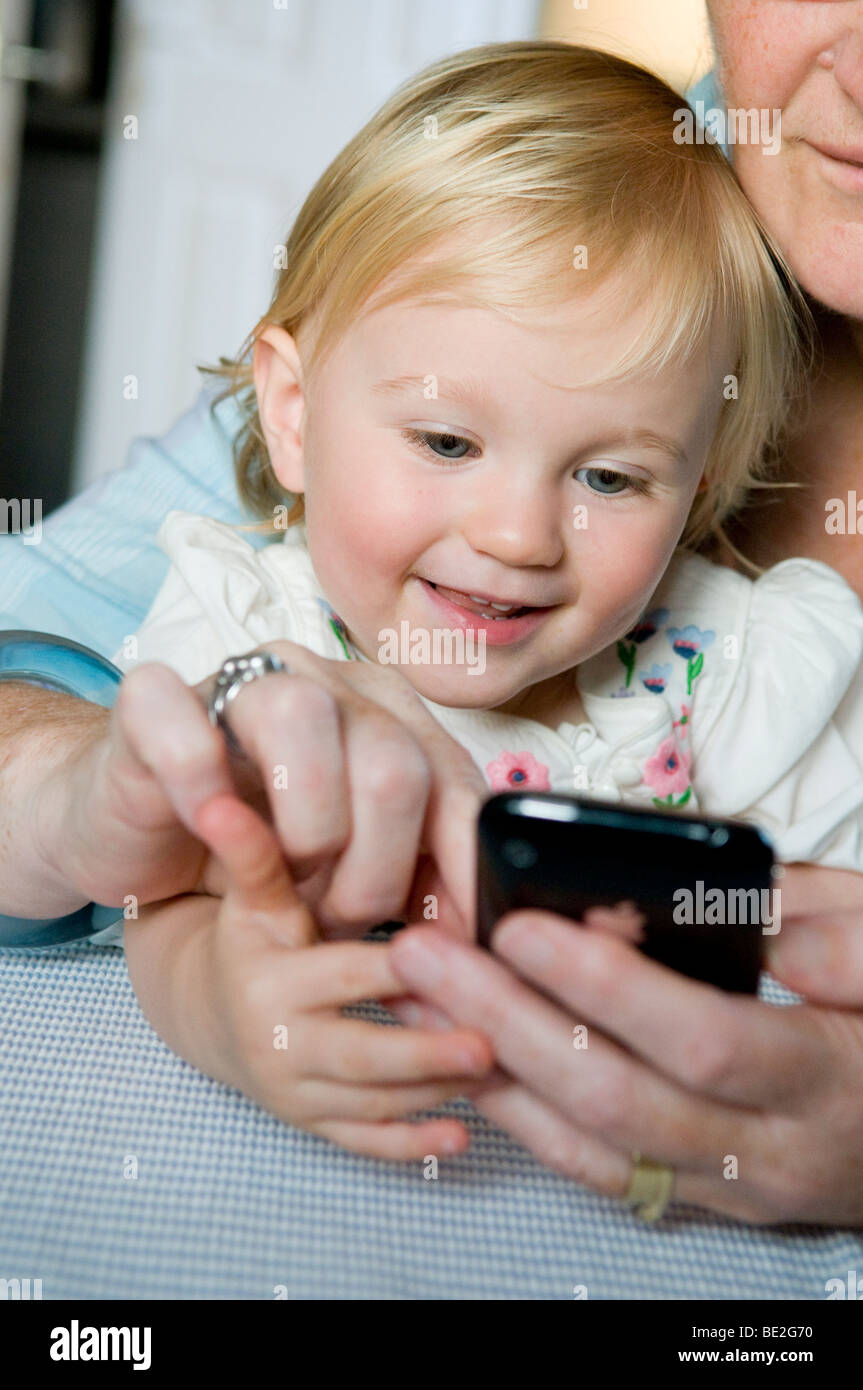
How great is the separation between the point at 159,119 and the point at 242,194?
9.6 inches

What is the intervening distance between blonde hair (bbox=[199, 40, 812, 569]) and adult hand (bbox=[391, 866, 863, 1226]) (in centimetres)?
46

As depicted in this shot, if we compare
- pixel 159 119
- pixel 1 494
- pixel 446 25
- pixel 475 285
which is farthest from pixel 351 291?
pixel 1 494

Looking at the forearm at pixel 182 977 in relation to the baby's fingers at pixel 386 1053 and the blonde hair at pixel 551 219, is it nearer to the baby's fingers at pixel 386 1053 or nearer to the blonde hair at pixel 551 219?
the baby's fingers at pixel 386 1053

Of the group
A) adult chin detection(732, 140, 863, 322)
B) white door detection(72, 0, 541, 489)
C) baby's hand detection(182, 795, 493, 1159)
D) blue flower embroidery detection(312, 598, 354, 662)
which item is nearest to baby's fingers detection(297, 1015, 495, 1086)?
baby's hand detection(182, 795, 493, 1159)

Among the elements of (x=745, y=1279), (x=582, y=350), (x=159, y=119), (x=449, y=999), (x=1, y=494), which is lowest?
(x=1, y=494)

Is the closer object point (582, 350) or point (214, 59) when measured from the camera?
point (582, 350)

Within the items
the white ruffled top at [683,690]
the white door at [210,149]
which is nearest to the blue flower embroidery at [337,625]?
the white ruffled top at [683,690]

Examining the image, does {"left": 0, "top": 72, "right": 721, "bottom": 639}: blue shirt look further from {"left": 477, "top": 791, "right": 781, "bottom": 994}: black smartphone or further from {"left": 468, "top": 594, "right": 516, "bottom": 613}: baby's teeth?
{"left": 477, "top": 791, "right": 781, "bottom": 994}: black smartphone

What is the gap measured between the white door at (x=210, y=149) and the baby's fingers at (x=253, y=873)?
2606 millimetres

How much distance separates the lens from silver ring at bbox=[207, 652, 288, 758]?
24.8 inches

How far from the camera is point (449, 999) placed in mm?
577

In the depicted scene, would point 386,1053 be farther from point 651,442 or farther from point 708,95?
point 708,95

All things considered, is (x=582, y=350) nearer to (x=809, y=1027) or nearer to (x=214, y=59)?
(x=809, y=1027)

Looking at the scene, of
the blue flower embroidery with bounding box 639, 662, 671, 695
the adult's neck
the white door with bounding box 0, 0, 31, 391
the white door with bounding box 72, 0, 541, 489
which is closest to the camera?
the blue flower embroidery with bounding box 639, 662, 671, 695
